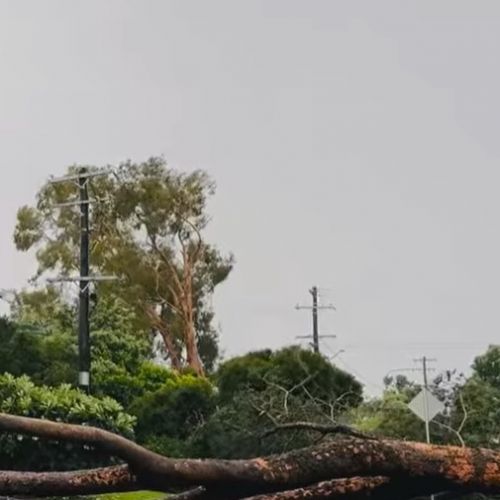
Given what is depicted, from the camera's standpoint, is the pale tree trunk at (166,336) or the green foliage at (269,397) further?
the pale tree trunk at (166,336)

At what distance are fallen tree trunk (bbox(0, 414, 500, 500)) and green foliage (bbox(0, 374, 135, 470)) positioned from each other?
45.0 ft

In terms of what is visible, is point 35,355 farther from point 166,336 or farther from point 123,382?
point 166,336

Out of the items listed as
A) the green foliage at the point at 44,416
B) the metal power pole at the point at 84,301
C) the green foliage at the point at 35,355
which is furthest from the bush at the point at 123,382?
the green foliage at the point at 44,416

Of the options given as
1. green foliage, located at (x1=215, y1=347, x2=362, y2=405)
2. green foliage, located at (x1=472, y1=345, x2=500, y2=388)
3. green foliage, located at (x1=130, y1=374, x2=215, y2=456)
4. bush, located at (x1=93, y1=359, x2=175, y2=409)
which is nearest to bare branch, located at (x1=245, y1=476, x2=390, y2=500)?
green foliage, located at (x1=215, y1=347, x2=362, y2=405)

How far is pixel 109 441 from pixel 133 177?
33766 millimetres

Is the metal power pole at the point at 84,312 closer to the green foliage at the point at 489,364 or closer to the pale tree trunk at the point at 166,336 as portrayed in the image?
the green foliage at the point at 489,364

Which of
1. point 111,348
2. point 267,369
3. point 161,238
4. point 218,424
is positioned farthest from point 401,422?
point 161,238

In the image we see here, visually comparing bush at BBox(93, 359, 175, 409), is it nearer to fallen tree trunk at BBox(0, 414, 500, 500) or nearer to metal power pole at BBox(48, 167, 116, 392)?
metal power pole at BBox(48, 167, 116, 392)

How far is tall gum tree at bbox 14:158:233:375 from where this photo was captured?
116ft

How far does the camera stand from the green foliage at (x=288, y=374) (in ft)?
65.4

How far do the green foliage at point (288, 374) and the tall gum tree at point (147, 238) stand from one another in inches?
526

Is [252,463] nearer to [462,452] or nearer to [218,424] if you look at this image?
[462,452]

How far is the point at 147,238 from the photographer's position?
35781mm

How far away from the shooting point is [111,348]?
1049 inches
